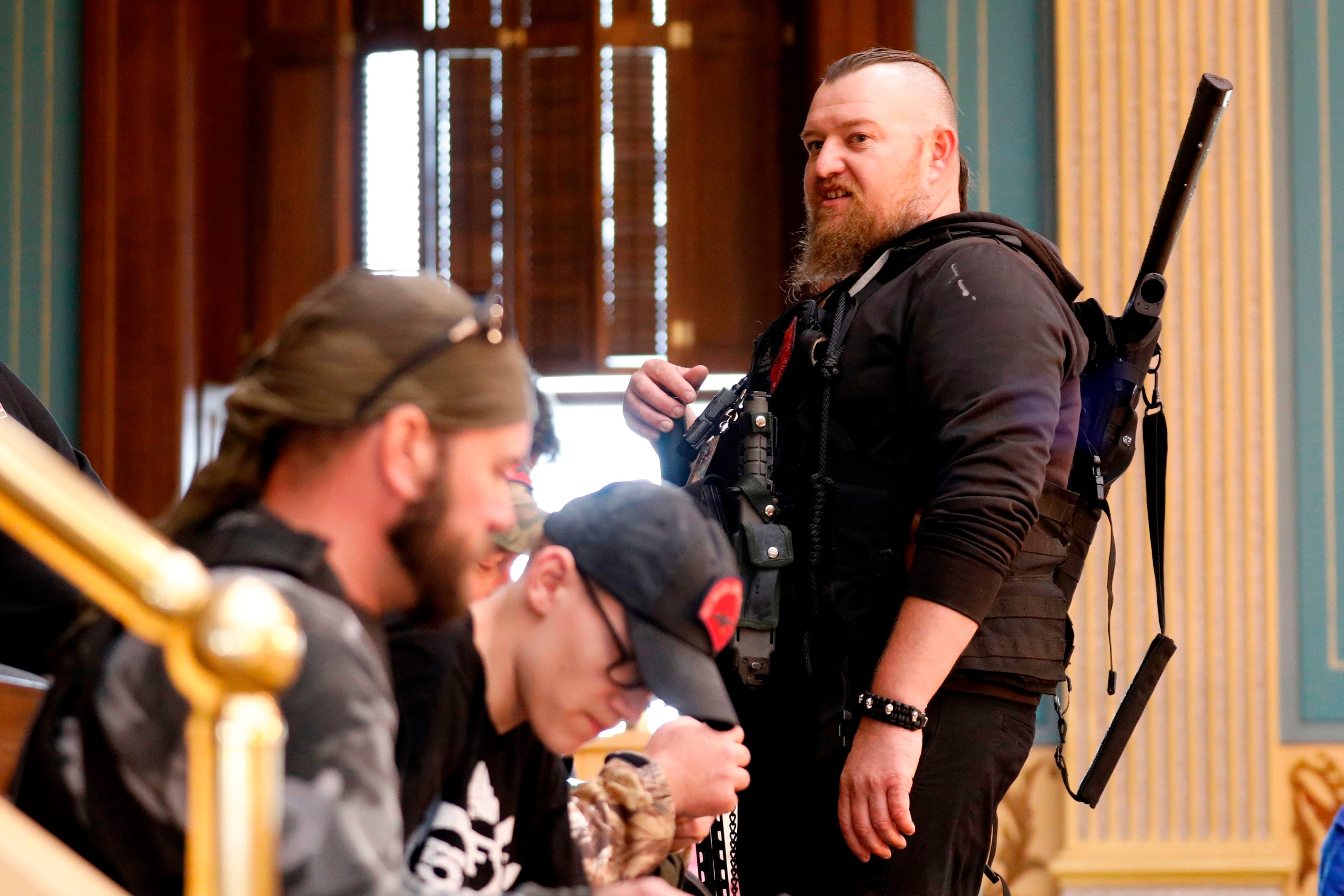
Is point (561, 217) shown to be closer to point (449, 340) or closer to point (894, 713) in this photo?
point (894, 713)

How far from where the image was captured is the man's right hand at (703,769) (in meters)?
1.47

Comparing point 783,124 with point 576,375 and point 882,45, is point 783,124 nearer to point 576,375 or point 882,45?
point 882,45

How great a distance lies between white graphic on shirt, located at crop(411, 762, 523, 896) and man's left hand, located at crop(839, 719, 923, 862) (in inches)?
24.7

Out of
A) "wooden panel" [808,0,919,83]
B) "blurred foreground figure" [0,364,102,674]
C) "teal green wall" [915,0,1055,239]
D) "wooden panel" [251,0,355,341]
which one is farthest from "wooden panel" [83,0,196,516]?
"blurred foreground figure" [0,364,102,674]

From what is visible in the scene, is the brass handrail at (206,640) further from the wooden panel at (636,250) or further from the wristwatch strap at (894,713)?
the wooden panel at (636,250)

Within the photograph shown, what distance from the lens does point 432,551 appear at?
102 cm

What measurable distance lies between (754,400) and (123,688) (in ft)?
4.00

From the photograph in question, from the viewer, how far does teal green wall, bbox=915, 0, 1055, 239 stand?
4086 millimetres

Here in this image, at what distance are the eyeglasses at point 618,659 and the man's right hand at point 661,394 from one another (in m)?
1.01

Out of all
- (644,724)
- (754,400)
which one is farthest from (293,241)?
(754,400)

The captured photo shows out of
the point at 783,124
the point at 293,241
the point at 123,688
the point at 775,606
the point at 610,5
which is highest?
the point at 610,5

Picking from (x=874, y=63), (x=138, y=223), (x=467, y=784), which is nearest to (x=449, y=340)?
(x=467, y=784)

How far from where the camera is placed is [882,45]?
4.16 m

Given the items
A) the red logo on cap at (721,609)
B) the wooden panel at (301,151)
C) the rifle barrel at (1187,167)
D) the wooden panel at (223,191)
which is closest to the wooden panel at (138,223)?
the wooden panel at (223,191)
